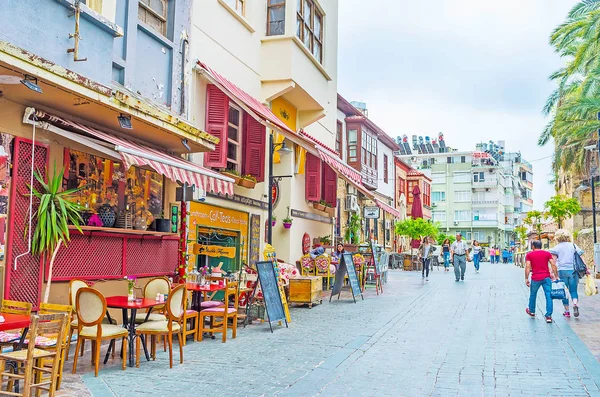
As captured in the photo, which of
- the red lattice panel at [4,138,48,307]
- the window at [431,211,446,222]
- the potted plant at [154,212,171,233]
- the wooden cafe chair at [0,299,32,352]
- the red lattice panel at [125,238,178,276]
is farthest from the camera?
the window at [431,211,446,222]

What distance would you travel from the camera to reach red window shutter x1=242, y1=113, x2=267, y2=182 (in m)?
14.2

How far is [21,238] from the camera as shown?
7469 millimetres

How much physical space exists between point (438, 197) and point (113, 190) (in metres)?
74.7

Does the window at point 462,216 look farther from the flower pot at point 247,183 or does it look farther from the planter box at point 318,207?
the flower pot at point 247,183

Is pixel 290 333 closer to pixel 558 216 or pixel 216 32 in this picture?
pixel 216 32

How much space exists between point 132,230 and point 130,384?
3.80m

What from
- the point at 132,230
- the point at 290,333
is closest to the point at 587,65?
the point at 290,333

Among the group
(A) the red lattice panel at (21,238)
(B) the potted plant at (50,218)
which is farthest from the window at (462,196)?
(A) the red lattice panel at (21,238)

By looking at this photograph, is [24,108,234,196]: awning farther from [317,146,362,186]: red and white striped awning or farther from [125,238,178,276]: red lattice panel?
[317,146,362,186]: red and white striped awning

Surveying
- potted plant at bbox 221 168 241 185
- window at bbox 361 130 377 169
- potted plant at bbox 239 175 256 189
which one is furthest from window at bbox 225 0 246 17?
window at bbox 361 130 377 169

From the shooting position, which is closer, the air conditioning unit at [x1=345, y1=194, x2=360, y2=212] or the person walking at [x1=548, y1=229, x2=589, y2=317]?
the person walking at [x1=548, y1=229, x2=589, y2=317]

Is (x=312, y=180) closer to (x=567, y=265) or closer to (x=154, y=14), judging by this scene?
(x=567, y=265)

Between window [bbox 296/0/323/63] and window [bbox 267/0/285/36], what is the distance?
0.71 meters

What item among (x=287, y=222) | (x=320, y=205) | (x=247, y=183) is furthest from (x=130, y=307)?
(x=320, y=205)
